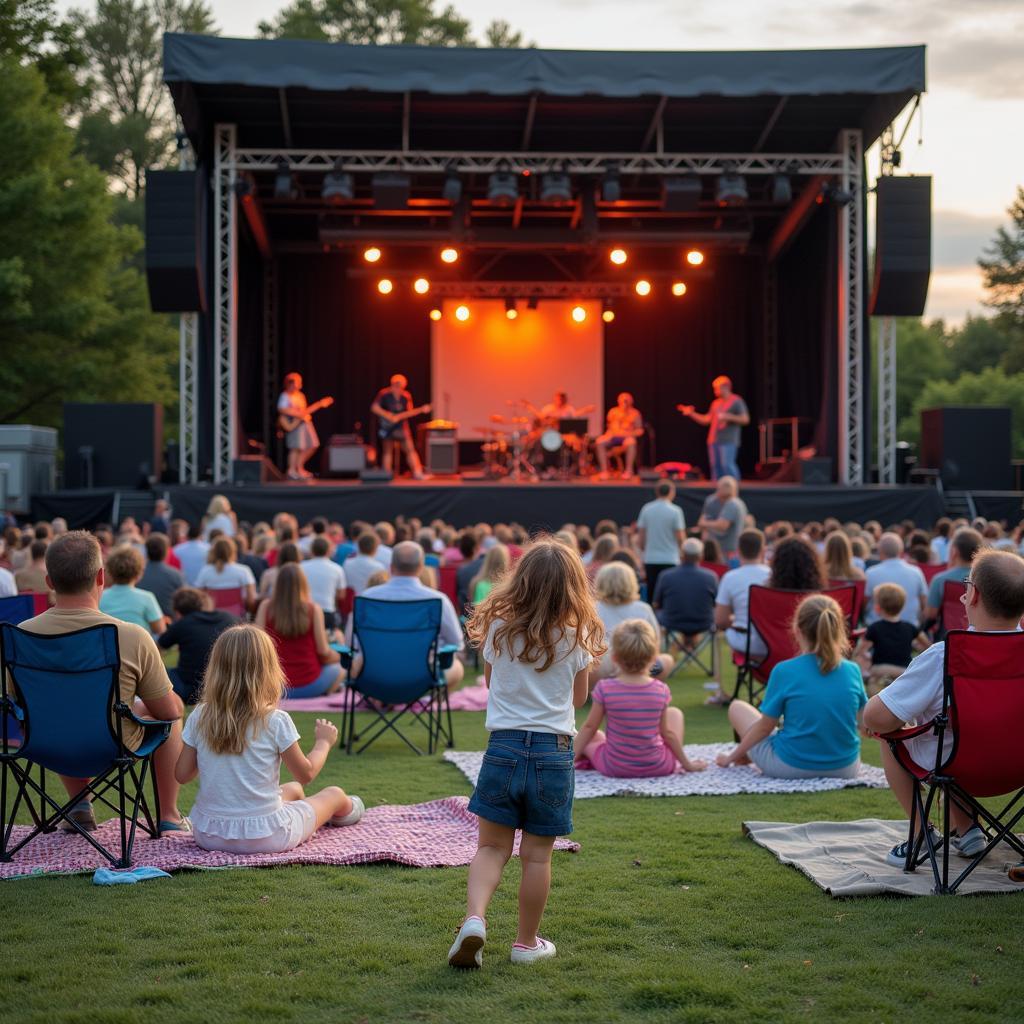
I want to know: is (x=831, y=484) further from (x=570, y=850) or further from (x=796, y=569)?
(x=570, y=850)

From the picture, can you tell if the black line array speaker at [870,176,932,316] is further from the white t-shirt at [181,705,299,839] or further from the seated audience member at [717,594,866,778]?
the white t-shirt at [181,705,299,839]

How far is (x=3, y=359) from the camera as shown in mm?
24469

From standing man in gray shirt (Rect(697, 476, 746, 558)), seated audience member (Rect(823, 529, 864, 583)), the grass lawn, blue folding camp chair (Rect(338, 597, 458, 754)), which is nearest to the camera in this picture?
the grass lawn

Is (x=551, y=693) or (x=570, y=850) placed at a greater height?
(x=551, y=693)

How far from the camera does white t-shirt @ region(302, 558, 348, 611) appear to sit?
340 inches

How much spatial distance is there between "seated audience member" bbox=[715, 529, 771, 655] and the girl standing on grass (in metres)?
4.23

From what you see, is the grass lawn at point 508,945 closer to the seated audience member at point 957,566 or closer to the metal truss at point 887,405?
the seated audience member at point 957,566

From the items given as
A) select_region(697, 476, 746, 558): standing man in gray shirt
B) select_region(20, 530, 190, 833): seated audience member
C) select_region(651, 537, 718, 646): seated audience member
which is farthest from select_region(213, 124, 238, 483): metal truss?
select_region(20, 530, 190, 833): seated audience member

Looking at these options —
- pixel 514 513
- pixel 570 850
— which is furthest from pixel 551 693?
pixel 514 513

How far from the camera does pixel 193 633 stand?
6824 millimetres

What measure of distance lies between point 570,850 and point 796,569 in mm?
3070

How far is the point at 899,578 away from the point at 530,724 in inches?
229

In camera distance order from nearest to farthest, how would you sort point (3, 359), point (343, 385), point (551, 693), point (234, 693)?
point (551, 693) < point (234, 693) < point (343, 385) < point (3, 359)

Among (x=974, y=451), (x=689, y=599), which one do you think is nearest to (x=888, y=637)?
(x=689, y=599)
